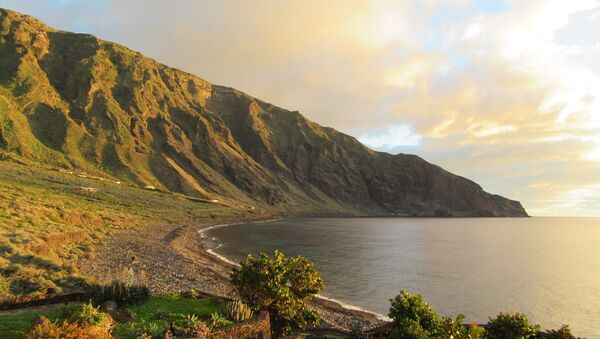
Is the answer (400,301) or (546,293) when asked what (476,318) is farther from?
(400,301)

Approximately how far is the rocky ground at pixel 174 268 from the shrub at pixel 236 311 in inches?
153

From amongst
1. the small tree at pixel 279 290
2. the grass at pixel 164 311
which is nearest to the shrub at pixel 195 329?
the grass at pixel 164 311

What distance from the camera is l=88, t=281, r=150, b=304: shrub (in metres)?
14.6

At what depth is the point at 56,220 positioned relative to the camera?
4625 cm

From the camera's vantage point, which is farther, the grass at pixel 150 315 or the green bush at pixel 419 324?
the green bush at pixel 419 324

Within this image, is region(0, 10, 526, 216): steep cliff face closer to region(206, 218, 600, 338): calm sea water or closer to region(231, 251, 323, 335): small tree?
region(206, 218, 600, 338): calm sea water

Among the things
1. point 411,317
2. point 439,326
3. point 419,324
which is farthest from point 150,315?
point 439,326

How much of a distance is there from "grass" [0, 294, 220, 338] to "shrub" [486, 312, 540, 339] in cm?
979

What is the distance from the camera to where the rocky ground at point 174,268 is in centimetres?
2802

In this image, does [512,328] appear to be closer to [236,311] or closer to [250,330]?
[250,330]

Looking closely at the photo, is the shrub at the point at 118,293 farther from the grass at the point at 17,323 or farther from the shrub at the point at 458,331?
the shrub at the point at 458,331

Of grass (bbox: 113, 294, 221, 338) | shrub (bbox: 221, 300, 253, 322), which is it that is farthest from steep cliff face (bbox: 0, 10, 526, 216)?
shrub (bbox: 221, 300, 253, 322)

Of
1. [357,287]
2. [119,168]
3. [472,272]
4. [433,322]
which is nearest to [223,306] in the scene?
[433,322]

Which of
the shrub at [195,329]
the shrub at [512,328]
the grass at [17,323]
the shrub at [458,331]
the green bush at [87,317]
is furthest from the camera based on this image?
the shrub at [512,328]
